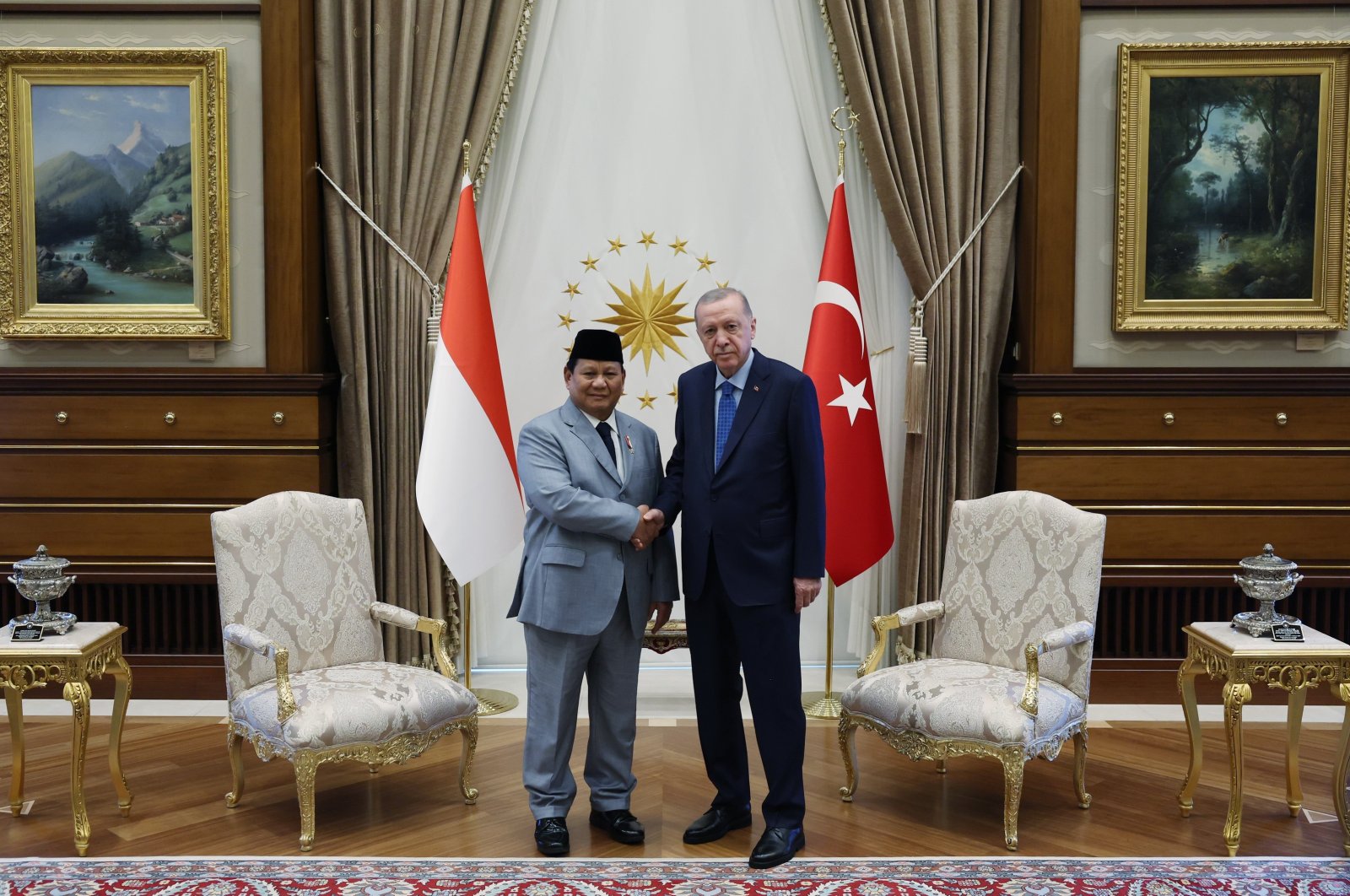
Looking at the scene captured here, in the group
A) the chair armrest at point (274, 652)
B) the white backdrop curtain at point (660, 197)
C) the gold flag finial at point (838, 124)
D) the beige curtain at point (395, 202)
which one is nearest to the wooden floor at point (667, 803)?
the chair armrest at point (274, 652)

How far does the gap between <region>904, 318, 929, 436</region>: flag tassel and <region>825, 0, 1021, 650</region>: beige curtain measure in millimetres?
104

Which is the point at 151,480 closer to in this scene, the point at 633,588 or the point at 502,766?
the point at 502,766

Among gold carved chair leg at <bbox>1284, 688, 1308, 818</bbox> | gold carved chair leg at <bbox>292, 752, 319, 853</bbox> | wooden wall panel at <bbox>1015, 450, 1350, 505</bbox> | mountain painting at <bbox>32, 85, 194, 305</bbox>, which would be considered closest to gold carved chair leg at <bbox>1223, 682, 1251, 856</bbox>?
gold carved chair leg at <bbox>1284, 688, 1308, 818</bbox>

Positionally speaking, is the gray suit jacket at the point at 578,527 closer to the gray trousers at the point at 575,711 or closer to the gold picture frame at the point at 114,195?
the gray trousers at the point at 575,711

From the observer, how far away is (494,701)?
519 cm

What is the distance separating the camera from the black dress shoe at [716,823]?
3.65 m

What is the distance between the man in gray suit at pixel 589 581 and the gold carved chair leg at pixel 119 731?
1.34 m

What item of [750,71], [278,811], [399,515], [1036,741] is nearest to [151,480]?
[399,515]

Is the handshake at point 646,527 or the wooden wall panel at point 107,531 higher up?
the handshake at point 646,527

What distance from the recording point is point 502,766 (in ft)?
14.4

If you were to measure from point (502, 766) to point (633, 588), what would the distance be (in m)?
1.16

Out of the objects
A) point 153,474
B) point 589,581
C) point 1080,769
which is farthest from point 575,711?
point 153,474

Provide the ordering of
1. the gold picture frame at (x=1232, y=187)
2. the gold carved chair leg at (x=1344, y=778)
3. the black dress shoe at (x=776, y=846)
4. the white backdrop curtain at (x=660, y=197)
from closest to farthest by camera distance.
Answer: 1. the black dress shoe at (x=776, y=846)
2. the gold carved chair leg at (x=1344, y=778)
3. the gold picture frame at (x=1232, y=187)
4. the white backdrop curtain at (x=660, y=197)

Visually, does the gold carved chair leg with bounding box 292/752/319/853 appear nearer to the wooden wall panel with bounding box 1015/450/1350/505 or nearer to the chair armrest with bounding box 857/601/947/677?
the chair armrest with bounding box 857/601/947/677
